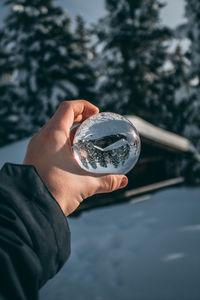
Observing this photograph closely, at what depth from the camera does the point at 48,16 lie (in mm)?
16047

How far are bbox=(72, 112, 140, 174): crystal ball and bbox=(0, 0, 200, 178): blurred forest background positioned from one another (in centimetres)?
1416

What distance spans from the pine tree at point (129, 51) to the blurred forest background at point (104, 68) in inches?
2.9

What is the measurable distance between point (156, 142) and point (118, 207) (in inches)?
131

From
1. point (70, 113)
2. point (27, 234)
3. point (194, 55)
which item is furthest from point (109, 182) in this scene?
point (194, 55)

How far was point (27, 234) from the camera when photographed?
1023 mm

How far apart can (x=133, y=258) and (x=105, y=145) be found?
4465mm

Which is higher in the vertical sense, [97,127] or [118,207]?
[97,127]

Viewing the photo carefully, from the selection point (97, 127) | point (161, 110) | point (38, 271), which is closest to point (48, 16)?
point (161, 110)

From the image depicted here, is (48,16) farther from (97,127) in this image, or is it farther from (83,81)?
(97,127)

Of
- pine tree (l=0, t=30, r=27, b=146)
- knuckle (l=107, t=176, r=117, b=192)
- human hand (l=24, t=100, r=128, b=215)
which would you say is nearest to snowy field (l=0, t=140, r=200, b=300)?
knuckle (l=107, t=176, r=117, b=192)

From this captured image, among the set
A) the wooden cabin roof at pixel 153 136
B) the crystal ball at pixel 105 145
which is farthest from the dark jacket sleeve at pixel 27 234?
the wooden cabin roof at pixel 153 136

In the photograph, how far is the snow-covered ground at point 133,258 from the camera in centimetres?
424

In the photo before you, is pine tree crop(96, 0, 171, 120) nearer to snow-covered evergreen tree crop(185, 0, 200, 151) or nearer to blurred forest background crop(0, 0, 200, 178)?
blurred forest background crop(0, 0, 200, 178)

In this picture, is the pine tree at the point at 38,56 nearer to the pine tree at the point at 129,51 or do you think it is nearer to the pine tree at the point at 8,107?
the pine tree at the point at 8,107
